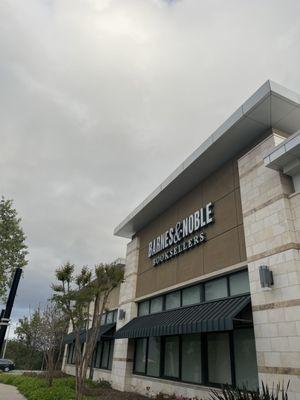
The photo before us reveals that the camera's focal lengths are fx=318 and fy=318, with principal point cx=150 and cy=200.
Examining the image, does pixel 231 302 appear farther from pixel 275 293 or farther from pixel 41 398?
pixel 41 398

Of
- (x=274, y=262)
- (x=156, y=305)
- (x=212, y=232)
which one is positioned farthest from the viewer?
(x=156, y=305)

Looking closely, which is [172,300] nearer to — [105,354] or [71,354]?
[105,354]

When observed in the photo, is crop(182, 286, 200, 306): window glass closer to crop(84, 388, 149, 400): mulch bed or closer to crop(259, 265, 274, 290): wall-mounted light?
crop(259, 265, 274, 290): wall-mounted light

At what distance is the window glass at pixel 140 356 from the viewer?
16678 mm

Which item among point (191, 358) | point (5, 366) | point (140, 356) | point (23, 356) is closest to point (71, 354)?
point (5, 366)

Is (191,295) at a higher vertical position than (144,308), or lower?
lower

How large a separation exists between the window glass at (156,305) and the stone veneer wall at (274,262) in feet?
24.1

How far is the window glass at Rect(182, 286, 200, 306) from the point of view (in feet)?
44.8

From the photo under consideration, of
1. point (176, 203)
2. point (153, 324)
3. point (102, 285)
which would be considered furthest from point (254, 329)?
point (176, 203)

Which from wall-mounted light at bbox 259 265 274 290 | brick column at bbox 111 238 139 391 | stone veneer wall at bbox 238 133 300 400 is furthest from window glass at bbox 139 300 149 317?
wall-mounted light at bbox 259 265 274 290

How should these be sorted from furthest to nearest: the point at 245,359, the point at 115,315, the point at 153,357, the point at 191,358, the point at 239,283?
1. the point at 115,315
2. the point at 153,357
3. the point at 191,358
4. the point at 239,283
5. the point at 245,359

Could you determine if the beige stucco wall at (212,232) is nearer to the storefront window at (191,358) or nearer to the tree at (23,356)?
the storefront window at (191,358)

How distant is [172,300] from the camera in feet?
51.3

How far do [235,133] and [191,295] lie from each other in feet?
23.6
